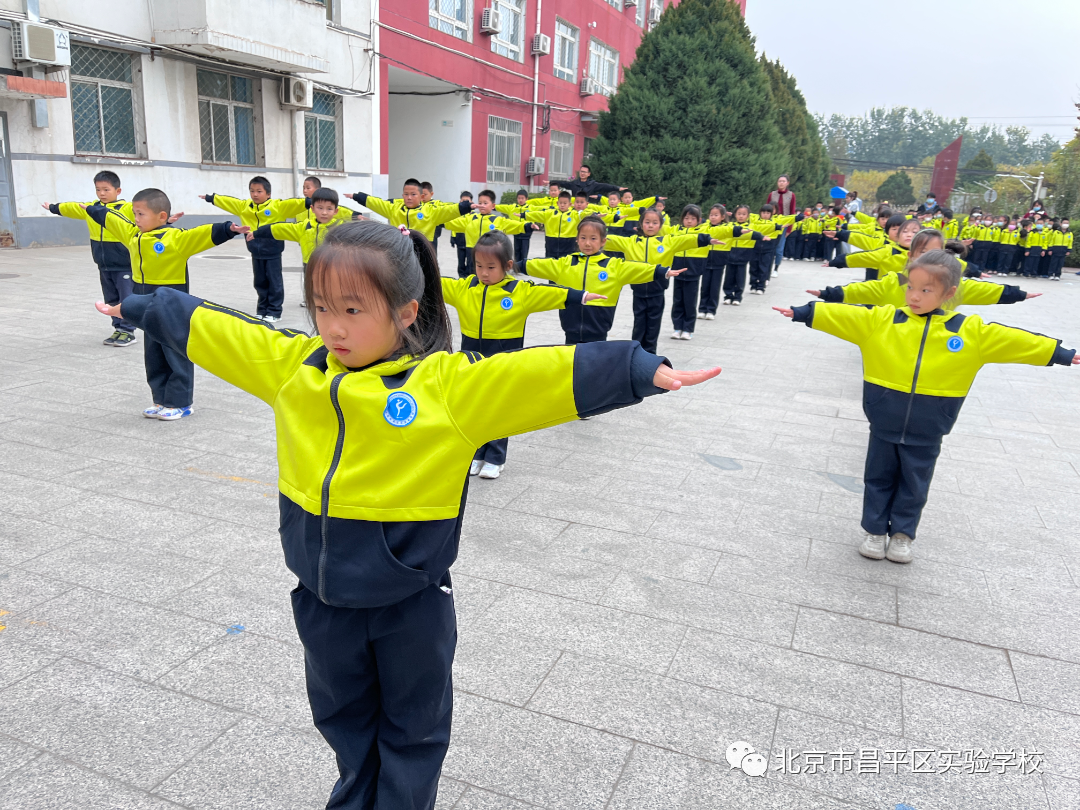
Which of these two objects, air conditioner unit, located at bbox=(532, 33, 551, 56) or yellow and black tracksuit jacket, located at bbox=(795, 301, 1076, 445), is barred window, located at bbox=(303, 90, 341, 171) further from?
yellow and black tracksuit jacket, located at bbox=(795, 301, 1076, 445)

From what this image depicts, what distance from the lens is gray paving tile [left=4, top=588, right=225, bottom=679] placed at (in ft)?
8.71

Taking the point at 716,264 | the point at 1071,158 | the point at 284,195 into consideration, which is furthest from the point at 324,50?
the point at 1071,158

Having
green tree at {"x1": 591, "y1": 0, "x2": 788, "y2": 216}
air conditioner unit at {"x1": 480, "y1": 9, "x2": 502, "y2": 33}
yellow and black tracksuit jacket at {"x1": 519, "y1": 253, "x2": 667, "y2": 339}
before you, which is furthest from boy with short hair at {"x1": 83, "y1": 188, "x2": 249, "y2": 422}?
green tree at {"x1": 591, "y1": 0, "x2": 788, "y2": 216}

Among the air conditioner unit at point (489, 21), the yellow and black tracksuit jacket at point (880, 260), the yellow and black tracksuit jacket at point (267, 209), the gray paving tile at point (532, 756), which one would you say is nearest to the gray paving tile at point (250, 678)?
the gray paving tile at point (532, 756)

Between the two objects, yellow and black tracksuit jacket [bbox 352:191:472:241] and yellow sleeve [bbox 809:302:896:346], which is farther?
yellow and black tracksuit jacket [bbox 352:191:472:241]

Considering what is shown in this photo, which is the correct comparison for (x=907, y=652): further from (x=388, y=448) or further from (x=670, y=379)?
(x=388, y=448)

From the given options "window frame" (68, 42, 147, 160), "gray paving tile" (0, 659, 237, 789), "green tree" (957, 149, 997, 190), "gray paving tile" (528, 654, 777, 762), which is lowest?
"gray paving tile" (528, 654, 777, 762)

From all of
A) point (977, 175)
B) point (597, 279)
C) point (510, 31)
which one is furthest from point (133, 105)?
point (977, 175)

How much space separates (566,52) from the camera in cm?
2778

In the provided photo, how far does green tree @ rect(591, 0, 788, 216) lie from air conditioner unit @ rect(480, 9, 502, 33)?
4.36 metres

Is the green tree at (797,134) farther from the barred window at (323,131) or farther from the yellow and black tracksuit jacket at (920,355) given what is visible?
the yellow and black tracksuit jacket at (920,355)

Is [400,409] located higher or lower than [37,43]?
lower

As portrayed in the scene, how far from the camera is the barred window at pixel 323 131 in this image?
1730 centimetres

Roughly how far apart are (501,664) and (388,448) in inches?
54.5
